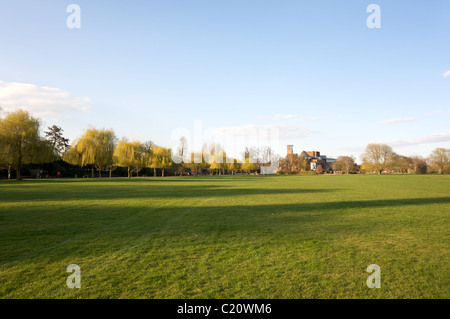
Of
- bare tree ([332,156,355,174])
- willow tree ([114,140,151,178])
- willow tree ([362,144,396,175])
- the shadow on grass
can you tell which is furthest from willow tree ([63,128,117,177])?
bare tree ([332,156,355,174])

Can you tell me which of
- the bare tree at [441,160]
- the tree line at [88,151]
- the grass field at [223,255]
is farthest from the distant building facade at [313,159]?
the grass field at [223,255]

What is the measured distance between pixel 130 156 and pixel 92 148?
10.1 meters

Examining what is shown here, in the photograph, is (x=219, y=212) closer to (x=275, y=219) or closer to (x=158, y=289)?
(x=275, y=219)

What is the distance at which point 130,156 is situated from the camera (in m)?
60.9

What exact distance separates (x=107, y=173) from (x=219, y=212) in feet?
219

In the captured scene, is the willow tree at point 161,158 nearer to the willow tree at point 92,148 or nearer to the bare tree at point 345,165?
the willow tree at point 92,148

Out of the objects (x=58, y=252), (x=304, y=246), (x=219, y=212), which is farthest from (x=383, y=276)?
(x=219, y=212)

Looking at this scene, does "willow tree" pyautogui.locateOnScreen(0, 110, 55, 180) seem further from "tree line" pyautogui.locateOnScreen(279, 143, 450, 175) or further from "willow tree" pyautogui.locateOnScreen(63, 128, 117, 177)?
"tree line" pyautogui.locateOnScreen(279, 143, 450, 175)

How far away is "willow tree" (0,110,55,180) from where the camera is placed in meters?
38.1

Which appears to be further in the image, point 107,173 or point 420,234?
point 107,173

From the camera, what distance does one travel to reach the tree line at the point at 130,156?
39.8m
